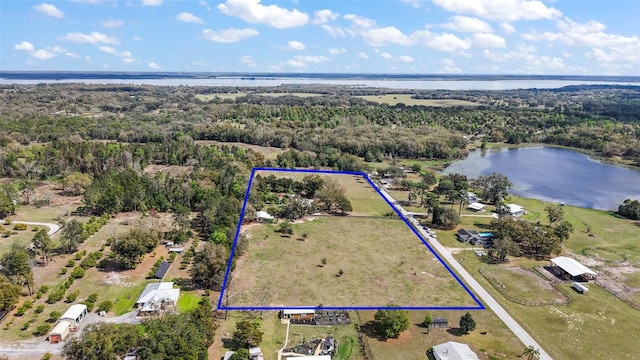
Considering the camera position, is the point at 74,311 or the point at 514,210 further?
the point at 514,210

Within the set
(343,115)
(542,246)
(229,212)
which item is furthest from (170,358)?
(343,115)

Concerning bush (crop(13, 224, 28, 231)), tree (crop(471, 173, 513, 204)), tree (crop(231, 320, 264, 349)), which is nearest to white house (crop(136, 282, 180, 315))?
tree (crop(231, 320, 264, 349))

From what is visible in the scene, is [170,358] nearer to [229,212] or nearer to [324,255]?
[324,255]

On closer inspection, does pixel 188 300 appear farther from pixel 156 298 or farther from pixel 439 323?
pixel 439 323

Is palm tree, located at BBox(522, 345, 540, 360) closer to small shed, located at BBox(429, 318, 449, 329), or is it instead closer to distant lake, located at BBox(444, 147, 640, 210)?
small shed, located at BBox(429, 318, 449, 329)

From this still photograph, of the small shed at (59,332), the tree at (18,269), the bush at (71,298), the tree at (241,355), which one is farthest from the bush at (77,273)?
the tree at (241,355)

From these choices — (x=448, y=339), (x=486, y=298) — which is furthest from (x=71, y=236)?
(x=486, y=298)

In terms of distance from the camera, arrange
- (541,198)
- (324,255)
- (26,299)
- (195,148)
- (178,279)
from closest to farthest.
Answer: (26,299)
(178,279)
(324,255)
(541,198)
(195,148)
